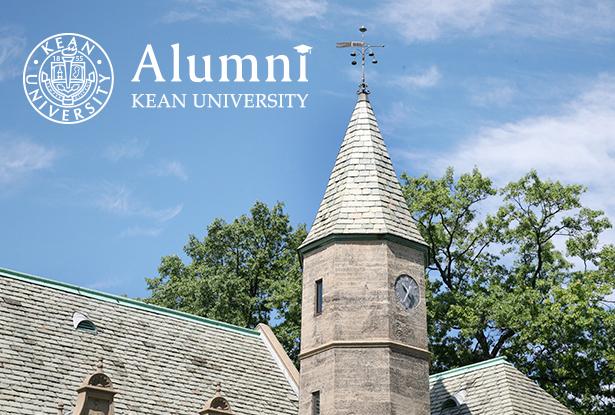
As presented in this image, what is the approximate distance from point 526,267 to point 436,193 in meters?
5.41

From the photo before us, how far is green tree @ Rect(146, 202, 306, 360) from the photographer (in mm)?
47875

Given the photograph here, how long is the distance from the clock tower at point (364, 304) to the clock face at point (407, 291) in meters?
0.03

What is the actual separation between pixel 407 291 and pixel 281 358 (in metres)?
6.66

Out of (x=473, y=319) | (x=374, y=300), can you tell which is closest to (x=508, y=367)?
(x=374, y=300)

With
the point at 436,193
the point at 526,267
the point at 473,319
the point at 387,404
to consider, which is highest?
the point at 436,193

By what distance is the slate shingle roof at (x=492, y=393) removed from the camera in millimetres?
31719

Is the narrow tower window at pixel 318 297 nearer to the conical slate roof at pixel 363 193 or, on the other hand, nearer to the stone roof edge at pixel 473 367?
the conical slate roof at pixel 363 193

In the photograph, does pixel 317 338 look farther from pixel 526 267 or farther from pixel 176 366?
pixel 526 267

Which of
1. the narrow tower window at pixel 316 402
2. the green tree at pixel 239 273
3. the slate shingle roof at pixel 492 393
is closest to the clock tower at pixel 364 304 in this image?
the narrow tower window at pixel 316 402

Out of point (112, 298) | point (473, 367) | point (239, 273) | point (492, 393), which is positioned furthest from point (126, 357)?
point (239, 273)

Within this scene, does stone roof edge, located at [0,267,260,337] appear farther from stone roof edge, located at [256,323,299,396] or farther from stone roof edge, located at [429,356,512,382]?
stone roof edge, located at [429,356,512,382]

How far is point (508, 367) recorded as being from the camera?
3384cm

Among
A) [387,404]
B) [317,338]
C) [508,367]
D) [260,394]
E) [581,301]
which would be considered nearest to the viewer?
[387,404]

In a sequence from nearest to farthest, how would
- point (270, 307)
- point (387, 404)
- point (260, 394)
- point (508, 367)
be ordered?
point (387, 404) → point (260, 394) → point (508, 367) → point (270, 307)
